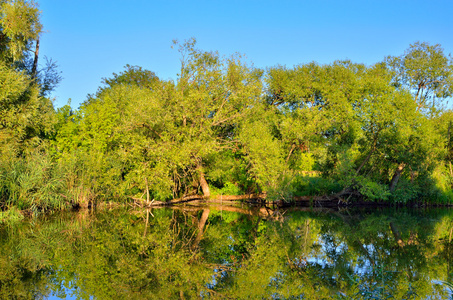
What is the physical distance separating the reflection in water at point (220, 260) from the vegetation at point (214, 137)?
655 centimetres

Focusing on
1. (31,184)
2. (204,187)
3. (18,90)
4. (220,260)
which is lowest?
(220,260)

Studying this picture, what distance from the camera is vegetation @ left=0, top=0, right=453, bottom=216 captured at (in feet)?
73.9

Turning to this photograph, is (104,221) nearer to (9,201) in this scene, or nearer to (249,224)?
(9,201)

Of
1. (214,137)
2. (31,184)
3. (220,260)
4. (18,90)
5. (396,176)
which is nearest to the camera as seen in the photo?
(220,260)

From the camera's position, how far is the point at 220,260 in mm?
9812

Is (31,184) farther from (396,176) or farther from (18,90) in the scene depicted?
(396,176)

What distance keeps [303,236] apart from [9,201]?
12.3m

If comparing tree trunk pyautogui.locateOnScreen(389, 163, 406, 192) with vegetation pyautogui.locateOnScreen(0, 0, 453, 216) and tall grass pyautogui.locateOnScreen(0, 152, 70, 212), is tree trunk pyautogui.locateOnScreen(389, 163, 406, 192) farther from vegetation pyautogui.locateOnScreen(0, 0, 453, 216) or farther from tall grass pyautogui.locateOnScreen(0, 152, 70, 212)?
tall grass pyautogui.locateOnScreen(0, 152, 70, 212)

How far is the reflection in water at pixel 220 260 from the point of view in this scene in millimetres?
7113

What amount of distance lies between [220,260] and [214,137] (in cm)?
1618

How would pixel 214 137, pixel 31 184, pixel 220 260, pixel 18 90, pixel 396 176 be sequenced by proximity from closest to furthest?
1. pixel 220 260
2. pixel 31 184
3. pixel 18 90
4. pixel 214 137
5. pixel 396 176

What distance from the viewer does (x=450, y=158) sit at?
109 feet

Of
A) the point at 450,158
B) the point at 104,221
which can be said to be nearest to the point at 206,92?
the point at 104,221

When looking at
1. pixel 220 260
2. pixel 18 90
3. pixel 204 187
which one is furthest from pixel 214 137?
pixel 220 260
